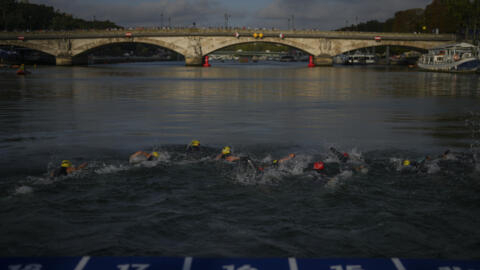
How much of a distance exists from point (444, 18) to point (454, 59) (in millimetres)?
58205

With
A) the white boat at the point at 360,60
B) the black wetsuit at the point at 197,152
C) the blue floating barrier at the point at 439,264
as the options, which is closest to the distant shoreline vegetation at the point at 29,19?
the white boat at the point at 360,60

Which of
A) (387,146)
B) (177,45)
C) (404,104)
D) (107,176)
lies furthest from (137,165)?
(177,45)

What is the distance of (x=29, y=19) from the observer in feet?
526

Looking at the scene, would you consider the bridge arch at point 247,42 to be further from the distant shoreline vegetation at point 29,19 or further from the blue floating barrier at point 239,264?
the blue floating barrier at point 239,264

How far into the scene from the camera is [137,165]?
1414 centimetres

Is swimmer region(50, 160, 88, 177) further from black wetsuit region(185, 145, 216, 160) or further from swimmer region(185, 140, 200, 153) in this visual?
swimmer region(185, 140, 200, 153)

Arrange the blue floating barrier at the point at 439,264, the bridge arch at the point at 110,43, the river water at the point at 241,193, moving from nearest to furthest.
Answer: the blue floating barrier at the point at 439,264, the river water at the point at 241,193, the bridge arch at the point at 110,43

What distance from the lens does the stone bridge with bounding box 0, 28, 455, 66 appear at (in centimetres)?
11919

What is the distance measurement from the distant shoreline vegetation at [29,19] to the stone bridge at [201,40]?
2994 cm

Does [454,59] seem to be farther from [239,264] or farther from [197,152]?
[239,264]

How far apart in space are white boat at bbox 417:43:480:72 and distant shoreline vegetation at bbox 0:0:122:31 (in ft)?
377

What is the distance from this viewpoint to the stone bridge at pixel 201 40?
11919 centimetres

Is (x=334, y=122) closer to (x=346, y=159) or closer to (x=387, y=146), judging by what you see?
(x=387, y=146)

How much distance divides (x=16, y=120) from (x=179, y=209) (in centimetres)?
1688
